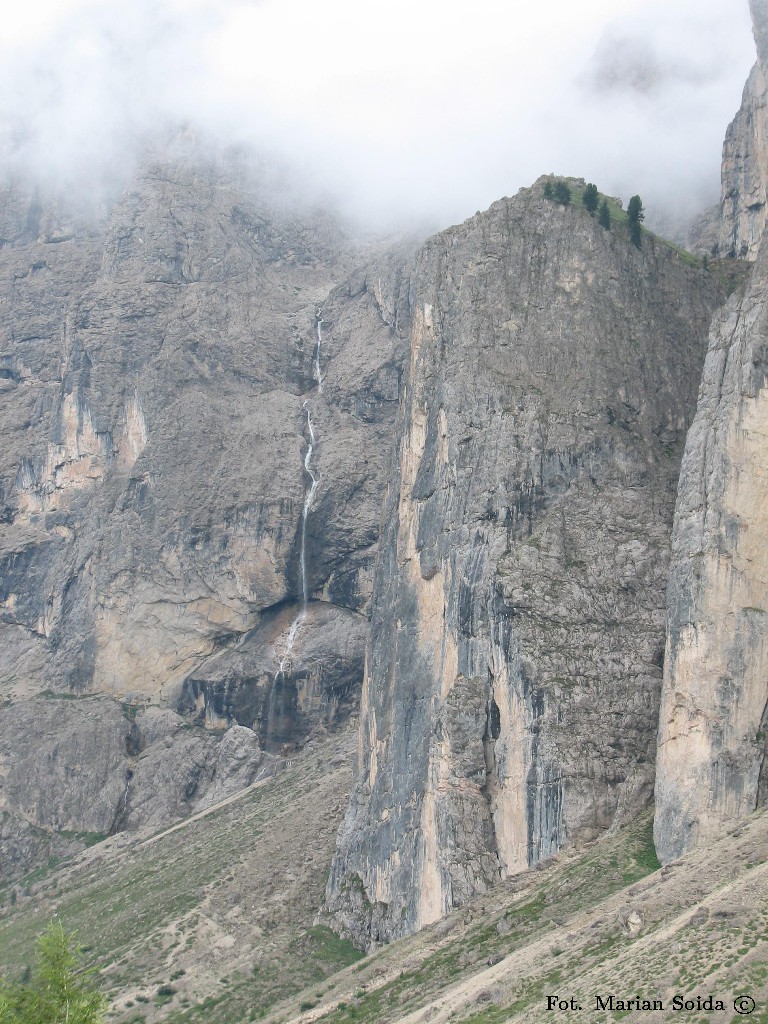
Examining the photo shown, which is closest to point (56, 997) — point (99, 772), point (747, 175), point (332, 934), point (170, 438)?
point (332, 934)

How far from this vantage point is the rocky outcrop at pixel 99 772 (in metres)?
130

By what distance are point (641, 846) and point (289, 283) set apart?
118m

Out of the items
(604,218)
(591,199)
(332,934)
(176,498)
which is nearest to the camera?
(332,934)

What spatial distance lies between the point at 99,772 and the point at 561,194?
71.3m

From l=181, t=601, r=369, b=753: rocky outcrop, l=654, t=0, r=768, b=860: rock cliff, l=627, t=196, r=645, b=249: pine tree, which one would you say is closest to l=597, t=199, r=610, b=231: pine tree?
l=627, t=196, r=645, b=249: pine tree

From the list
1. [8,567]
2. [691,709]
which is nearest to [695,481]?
[691,709]

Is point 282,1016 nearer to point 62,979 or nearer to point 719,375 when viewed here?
point 62,979

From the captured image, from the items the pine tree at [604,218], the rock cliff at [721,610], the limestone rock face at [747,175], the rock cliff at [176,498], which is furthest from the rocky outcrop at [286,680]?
the rock cliff at [721,610]

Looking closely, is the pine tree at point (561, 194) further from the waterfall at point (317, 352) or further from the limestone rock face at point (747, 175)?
the waterfall at point (317, 352)

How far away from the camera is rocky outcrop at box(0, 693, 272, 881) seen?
5123 inches

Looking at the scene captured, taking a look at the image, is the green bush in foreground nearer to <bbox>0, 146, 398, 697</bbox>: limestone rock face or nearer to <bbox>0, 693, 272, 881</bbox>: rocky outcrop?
<bbox>0, 693, 272, 881</bbox>: rocky outcrop

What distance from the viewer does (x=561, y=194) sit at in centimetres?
10281

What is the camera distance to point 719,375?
266 ft

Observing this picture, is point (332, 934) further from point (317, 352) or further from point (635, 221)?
point (317, 352)
